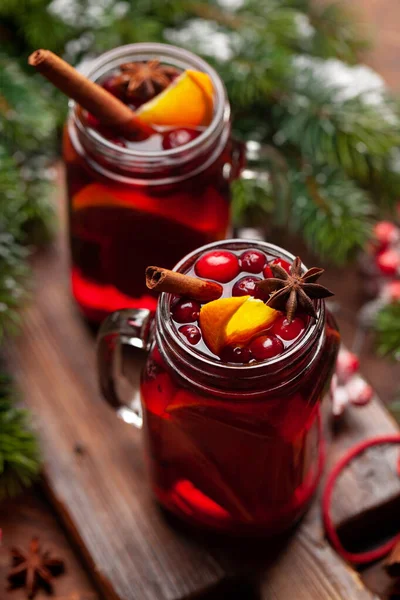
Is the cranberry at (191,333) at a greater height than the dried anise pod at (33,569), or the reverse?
the cranberry at (191,333)

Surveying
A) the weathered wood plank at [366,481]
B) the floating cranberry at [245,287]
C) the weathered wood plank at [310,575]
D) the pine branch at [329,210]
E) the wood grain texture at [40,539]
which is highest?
the floating cranberry at [245,287]

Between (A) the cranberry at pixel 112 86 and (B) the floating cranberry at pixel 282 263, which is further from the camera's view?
(A) the cranberry at pixel 112 86

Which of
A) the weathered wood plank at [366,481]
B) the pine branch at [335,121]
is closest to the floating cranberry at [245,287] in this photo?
the weathered wood plank at [366,481]

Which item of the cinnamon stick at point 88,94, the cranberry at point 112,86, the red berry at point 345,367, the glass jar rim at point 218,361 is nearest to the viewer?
the glass jar rim at point 218,361

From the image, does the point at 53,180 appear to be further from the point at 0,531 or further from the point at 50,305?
the point at 0,531

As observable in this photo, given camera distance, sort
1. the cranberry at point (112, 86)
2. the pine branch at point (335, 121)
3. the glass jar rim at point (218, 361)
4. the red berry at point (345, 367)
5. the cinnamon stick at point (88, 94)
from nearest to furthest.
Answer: the glass jar rim at point (218, 361) < the cinnamon stick at point (88, 94) < the cranberry at point (112, 86) < the red berry at point (345, 367) < the pine branch at point (335, 121)

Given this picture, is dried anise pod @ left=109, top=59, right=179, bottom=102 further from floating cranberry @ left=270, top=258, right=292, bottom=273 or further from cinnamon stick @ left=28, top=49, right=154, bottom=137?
floating cranberry @ left=270, top=258, right=292, bottom=273

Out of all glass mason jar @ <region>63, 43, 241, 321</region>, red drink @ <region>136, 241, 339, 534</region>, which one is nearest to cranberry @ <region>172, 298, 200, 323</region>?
red drink @ <region>136, 241, 339, 534</region>

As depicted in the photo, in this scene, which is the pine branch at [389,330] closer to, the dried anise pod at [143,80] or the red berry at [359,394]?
the red berry at [359,394]
